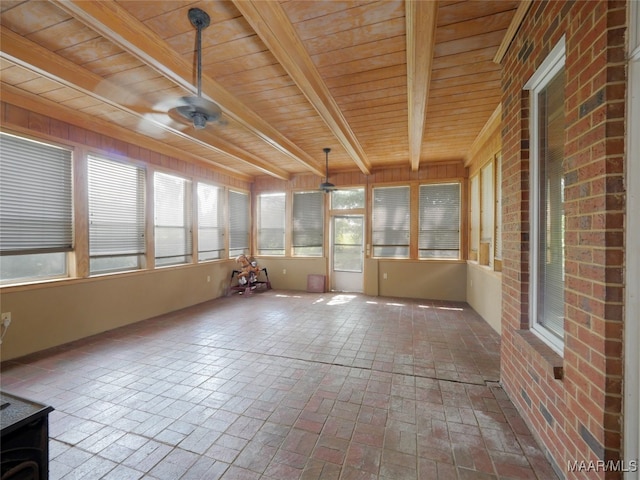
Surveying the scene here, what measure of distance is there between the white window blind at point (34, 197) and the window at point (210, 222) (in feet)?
7.61

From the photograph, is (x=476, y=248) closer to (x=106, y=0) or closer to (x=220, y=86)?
(x=220, y=86)

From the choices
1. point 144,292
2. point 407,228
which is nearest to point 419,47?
point 407,228

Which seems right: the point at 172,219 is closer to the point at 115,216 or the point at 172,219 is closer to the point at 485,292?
the point at 115,216

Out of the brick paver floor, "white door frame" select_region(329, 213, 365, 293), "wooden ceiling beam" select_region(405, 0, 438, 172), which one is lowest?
the brick paver floor

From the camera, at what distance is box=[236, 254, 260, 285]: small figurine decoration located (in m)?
6.37

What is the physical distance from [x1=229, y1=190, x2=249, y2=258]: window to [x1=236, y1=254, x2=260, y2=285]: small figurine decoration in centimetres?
32

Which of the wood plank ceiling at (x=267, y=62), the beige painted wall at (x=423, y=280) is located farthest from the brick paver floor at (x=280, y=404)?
the wood plank ceiling at (x=267, y=62)

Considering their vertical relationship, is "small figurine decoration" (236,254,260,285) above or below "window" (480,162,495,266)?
→ below

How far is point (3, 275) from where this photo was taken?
3002mm

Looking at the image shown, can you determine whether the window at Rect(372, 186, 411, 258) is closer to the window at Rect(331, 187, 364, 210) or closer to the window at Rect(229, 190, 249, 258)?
the window at Rect(331, 187, 364, 210)

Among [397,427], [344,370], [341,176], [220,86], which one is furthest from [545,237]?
[341,176]

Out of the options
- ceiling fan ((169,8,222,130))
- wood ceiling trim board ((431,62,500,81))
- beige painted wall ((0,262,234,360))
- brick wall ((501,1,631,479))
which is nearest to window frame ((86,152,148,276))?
beige painted wall ((0,262,234,360))

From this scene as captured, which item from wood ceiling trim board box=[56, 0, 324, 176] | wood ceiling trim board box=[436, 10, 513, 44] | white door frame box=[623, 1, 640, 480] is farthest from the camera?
wood ceiling trim board box=[436, 10, 513, 44]

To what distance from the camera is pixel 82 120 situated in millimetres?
3486
